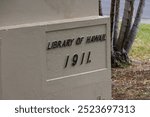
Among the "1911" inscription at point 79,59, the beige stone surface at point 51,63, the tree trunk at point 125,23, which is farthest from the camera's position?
the tree trunk at point 125,23

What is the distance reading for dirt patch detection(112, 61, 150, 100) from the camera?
977cm

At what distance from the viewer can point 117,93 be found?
32.6ft

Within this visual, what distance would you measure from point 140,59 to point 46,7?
23.6 feet

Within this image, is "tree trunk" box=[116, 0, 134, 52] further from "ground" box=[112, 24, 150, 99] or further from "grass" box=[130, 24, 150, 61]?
"grass" box=[130, 24, 150, 61]

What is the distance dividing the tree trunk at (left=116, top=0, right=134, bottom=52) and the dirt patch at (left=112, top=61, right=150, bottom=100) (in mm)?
649

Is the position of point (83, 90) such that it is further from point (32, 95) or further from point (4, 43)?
point (4, 43)

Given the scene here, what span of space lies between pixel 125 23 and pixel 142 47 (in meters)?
3.30

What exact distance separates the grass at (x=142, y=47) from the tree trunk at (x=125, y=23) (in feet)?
5.63

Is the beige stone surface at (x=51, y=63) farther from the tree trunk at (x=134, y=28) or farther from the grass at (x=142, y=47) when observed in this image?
the grass at (x=142, y=47)

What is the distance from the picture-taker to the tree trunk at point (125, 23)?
12.0 meters

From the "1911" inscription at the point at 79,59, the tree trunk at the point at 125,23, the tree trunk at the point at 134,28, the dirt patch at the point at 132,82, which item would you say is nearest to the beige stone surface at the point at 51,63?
the "1911" inscription at the point at 79,59

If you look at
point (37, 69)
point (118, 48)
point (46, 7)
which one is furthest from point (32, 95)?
point (118, 48)

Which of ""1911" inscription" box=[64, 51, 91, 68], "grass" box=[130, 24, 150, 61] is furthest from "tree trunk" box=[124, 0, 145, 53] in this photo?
""1911" inscription" box=[64, 51, 91, 68]

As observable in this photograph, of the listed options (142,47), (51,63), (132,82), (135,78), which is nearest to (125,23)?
(135,78)
